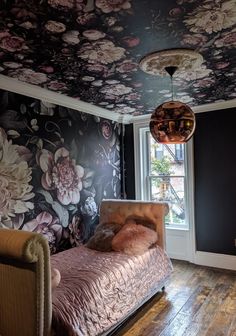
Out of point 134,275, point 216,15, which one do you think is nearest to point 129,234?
point 134,275

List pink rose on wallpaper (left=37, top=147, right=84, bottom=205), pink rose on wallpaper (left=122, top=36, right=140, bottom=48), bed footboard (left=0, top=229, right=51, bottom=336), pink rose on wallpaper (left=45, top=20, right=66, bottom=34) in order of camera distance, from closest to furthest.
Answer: bed footboard (left=0, top=229, right=51, bottom=336) → pink rose on wallpaper (left=45, top=20, right=66, bottom=34) → pink rose on wallpaper (left=122, top=36, right=140, bottom=48) → pink rose on wallpaper (left=37, top=147, right=84, bottom=205)

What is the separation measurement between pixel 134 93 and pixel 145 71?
80 centimetres

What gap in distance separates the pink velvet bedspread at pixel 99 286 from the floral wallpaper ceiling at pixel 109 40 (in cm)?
181

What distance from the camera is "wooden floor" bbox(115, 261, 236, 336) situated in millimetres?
2492

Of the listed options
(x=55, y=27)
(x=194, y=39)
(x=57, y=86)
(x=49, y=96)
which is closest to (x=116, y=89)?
(x=57, y=86)

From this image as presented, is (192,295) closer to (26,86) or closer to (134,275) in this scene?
(134,275)

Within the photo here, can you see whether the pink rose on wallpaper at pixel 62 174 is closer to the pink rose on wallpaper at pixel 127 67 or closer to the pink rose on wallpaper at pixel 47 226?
the pink rose on wallpaper at pixel 47 226

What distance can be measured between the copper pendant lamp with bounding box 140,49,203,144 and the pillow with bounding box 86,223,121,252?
137 centimetres

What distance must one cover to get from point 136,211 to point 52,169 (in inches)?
46.1

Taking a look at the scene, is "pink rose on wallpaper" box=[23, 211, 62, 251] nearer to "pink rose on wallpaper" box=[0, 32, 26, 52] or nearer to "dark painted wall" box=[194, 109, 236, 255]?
"pink rose on wallpaper" box=[0, 32, 26, 52]

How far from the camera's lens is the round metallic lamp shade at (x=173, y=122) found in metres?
2.35

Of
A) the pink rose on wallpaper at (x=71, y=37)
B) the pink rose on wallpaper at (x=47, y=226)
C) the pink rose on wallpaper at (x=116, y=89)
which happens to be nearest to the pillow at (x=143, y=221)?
the pink rose on wallpaper at (x=47, y=226)

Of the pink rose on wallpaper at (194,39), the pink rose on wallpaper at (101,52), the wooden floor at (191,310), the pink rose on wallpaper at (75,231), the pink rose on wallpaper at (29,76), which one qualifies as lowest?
the wooden floor at (191,310)

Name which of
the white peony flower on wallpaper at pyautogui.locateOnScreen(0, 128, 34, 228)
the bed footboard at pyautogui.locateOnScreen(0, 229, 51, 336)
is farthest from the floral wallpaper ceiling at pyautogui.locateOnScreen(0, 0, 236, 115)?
the bed footboard at pyautogui.locateOnScreen(0, 229, 51, 336)
